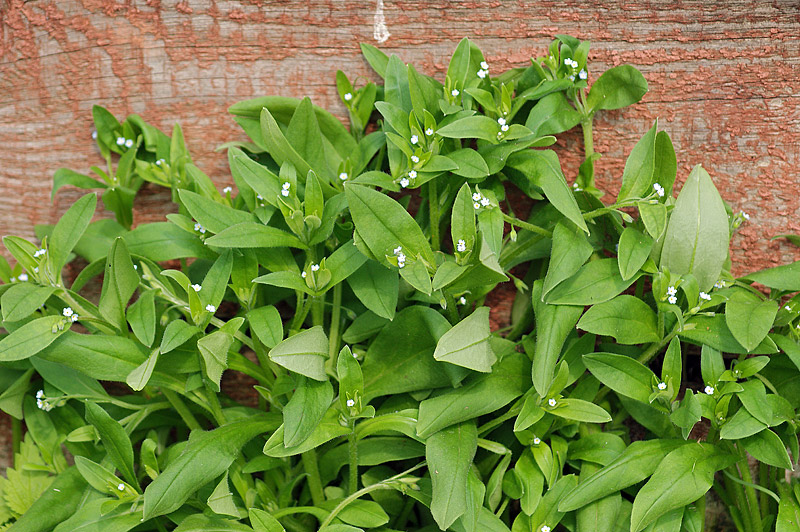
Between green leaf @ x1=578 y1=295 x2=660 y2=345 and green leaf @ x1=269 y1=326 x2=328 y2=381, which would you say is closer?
green leaf @ x1=269 y1=326 x2=328 y2=381

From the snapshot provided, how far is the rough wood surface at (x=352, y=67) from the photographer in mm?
1706

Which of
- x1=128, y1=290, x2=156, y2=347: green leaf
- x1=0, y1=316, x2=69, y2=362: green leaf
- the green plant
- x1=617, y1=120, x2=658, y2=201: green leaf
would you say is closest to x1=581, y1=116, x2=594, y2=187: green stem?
the green plant

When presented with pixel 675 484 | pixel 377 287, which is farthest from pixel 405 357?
pixel 675 484

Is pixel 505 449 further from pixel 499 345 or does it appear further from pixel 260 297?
pixel 260 297

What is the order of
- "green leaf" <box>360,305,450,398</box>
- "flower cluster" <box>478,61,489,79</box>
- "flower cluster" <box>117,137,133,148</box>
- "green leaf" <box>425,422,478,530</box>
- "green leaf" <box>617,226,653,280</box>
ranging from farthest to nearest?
"flower cluster" <box>117,137,133,148</box> < "flower cluster" <box>478,61,489,79</box> < "green leaf" <box>360,305,450,398</box> < "green leaf" <box>617,226,653,280</box> < "green leaf" <box>425,422,478,530</box>

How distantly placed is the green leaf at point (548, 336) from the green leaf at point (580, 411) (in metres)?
0.07

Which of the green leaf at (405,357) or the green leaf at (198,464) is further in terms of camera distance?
the green leaf at (405,357)

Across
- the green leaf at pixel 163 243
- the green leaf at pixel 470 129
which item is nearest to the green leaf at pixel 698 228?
the green leaf at pixel 470 129

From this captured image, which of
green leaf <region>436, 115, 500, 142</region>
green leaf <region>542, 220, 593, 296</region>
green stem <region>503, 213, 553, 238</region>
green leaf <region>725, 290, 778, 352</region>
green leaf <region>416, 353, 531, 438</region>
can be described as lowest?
green leaf <region>416, 353, 531, 438</region>

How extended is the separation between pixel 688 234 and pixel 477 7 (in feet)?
2.69

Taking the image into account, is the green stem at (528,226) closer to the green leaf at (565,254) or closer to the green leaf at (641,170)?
the green leaf at (565,254)

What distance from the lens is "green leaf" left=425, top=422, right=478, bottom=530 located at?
4.39ft

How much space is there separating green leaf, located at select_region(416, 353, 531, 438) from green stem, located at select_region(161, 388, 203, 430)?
2.02ft

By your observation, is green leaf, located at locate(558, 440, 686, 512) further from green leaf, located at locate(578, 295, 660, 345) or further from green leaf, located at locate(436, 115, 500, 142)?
green leaf, located at locate(436, 115, 500, 142)
